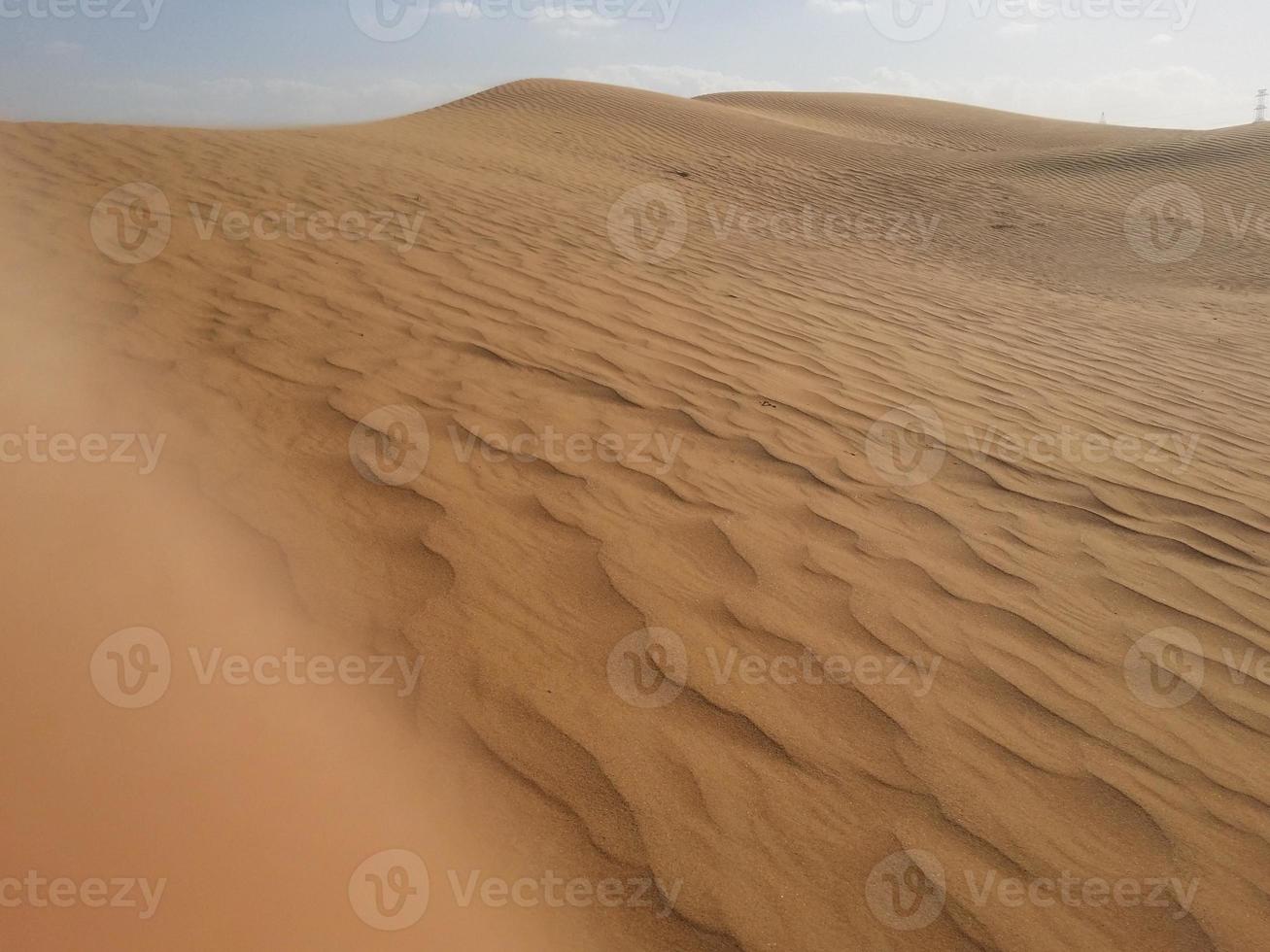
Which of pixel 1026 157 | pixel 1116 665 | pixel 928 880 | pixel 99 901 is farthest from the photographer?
pixel 1026 157

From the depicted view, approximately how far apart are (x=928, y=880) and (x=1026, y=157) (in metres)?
18.1

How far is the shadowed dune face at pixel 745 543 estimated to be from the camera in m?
1.62

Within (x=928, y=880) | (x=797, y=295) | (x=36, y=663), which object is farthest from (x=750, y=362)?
(x=36, y=663)

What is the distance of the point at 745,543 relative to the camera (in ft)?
8.46

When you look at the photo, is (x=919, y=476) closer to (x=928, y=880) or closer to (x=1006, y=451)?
(x=1006, y=451)

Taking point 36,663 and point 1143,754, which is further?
point 1143,754

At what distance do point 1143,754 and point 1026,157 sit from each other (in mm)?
17439

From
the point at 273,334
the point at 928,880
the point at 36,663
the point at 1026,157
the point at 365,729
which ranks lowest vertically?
the point at 928,880

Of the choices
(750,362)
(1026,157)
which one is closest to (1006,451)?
(750,362)

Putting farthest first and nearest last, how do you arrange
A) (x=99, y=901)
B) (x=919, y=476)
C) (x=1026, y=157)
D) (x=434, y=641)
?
(x=1026, y=157)
(x=919, y=476)
(x=434, y=641)
(x=99, y=901)

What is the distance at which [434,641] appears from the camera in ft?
6.42

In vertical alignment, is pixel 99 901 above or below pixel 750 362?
below

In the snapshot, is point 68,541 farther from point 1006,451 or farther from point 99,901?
point 1006,451

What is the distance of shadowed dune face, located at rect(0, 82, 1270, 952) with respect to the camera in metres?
1.62
